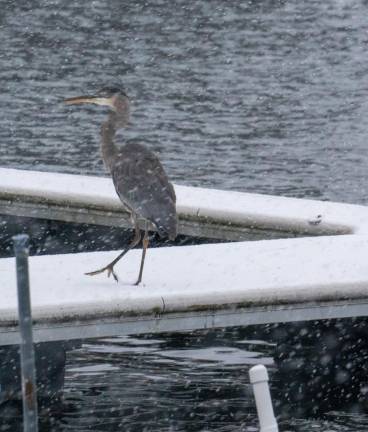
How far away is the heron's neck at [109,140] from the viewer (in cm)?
819

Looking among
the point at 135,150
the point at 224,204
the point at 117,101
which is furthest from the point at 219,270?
the point at 224,204

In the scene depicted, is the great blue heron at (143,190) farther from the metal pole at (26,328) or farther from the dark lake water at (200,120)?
the metal pole at (26,328)

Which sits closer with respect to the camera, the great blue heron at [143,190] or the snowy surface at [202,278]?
the snowy surface at [202,278]

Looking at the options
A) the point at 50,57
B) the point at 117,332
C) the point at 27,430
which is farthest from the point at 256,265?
the point at 50,57

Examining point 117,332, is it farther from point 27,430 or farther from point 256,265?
point 27,430

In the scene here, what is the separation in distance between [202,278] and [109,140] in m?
1.30

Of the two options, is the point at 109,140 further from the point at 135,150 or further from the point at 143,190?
the point at 143,190

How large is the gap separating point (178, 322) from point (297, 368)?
128cm

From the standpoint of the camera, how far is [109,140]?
8.25 meters

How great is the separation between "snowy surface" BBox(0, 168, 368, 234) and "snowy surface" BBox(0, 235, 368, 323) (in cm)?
63

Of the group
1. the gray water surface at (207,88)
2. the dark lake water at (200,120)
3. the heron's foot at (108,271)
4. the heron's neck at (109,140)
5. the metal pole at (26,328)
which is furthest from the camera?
the gray water surface at (207,88)

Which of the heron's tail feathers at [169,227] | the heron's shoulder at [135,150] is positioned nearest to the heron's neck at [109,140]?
the heron's shoulder at [135,150]

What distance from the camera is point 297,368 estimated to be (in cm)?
802

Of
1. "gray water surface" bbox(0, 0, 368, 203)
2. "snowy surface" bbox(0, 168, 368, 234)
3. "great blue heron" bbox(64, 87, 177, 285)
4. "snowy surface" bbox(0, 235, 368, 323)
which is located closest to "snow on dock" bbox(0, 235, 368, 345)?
"snowy surface" bbox(0, 235, 368, 323)
